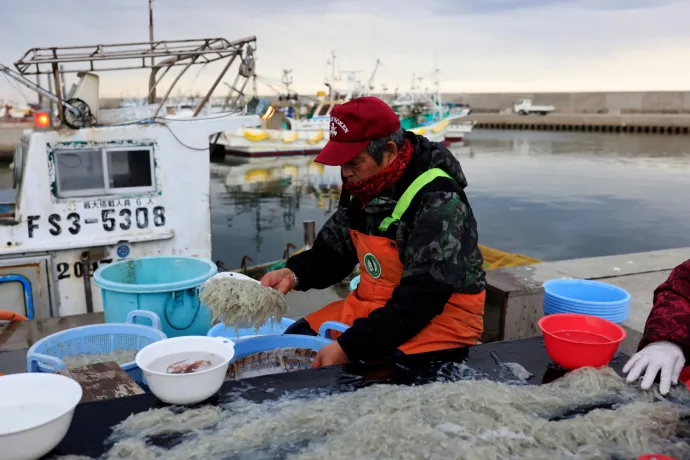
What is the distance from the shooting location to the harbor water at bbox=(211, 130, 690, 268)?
16125 millimetres

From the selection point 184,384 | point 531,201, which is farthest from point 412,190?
point 531,201

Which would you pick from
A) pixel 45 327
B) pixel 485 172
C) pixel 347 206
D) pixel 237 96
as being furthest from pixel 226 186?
pixel 347 206

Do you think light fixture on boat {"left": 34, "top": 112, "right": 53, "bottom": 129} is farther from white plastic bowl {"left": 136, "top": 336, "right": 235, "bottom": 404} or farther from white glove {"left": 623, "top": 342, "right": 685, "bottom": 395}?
white glove {"left": 623, "top": 342, "right": 685, "bottom": 395}

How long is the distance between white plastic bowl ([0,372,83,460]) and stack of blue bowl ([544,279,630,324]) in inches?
120

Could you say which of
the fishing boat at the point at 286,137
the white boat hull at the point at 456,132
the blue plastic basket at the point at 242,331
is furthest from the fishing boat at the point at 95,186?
the white boat hull at the point at 456,132

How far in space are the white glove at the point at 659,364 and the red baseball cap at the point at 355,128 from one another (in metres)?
1.40

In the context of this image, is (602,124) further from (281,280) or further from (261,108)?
(281,280)

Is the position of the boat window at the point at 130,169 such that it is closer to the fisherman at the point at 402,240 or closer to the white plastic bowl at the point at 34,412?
the fisherman at the point at 402,240

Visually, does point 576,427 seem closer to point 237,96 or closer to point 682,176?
point 237,96

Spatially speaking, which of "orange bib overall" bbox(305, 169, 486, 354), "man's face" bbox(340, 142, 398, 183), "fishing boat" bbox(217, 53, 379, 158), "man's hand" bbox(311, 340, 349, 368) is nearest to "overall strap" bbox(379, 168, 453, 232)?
"orange bib overall" bbox(305, 169, 486, 354)

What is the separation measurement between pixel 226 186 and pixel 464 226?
24.5m

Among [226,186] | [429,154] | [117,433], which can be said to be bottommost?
[226,186]

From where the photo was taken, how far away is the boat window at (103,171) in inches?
252

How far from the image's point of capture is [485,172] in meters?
29.8
